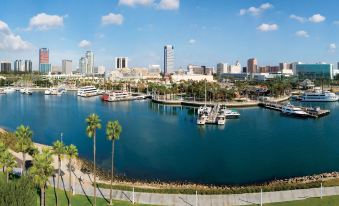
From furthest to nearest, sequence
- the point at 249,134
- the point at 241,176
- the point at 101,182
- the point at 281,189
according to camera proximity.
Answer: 1. the point at 249,134
2. the point at 241,176
3. the point at 101,182
4. the point at 281,189

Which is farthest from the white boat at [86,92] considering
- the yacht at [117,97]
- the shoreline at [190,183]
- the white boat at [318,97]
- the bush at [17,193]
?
the bush at [17,193]

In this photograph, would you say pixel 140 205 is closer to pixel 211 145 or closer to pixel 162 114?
pixel 211 145

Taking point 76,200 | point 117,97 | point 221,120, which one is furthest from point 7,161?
point 117,97

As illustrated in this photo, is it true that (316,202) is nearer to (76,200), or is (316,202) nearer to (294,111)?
(76,200)

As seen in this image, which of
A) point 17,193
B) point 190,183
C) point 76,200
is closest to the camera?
point 17,193

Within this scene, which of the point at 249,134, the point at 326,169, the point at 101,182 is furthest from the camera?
the point at 249,134

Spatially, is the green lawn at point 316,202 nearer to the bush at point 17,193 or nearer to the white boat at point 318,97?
the bush at point 17,193

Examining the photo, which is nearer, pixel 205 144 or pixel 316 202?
pixel 316 202

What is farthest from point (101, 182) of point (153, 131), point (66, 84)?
point (66, 84)
